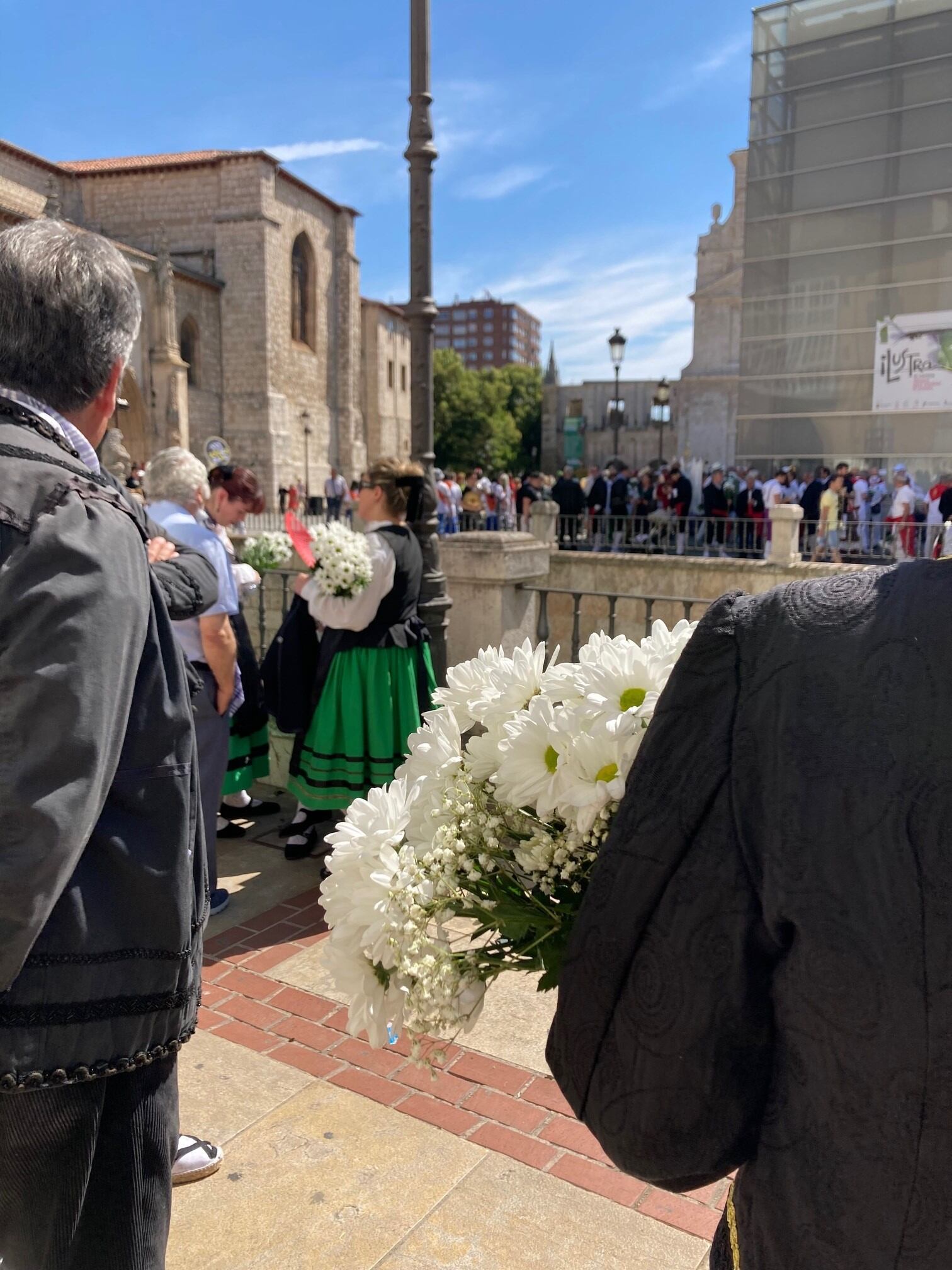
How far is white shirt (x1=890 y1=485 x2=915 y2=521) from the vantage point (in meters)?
17.8

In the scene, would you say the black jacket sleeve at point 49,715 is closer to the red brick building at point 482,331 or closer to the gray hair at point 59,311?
the gray hair at point 59,311

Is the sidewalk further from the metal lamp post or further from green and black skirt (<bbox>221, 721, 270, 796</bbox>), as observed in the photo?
the metal lamp post

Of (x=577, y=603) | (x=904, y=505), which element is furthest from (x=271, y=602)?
(x=904, y=505)

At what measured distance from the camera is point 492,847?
133cm

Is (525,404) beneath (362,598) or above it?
above

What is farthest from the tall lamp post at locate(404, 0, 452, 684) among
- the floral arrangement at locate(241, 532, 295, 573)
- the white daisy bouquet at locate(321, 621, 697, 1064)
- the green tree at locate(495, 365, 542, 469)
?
the green tree at locate(495, 365, 542, 469)

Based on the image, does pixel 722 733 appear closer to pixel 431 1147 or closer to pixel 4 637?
pixel 4 637

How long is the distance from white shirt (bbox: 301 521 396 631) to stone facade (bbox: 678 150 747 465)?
43.1 m

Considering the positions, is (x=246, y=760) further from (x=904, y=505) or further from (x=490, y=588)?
(x=904, y=505)

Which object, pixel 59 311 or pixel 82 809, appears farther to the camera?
pixel 59 311

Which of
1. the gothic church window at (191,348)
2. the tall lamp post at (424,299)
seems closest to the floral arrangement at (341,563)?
the tall lamp post at (424,299)

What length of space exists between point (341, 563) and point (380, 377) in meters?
54.5

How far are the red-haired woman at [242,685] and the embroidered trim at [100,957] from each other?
10.7 feet

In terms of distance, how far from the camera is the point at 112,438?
468 inches
